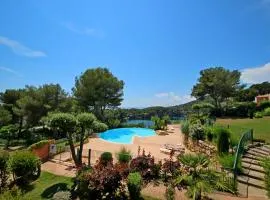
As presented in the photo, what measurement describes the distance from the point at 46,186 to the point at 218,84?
2792cm

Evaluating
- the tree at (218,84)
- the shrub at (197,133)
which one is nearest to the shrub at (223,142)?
the shrub at (197,133)

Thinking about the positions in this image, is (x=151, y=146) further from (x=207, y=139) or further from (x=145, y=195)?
(x=145, y=195)

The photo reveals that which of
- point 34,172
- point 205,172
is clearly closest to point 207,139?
point 205,172

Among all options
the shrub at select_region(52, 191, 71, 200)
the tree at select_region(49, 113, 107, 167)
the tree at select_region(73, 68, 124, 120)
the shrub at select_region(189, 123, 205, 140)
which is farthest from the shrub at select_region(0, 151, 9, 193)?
the tree at select_region(73, 68, 124, 120)

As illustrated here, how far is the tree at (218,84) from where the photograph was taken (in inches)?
1325

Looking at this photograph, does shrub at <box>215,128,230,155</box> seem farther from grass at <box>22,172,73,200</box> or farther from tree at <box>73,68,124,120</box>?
tree at <box>73,68,124,120</box>

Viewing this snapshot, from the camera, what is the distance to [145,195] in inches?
344

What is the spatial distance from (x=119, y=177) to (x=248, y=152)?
7.29 m

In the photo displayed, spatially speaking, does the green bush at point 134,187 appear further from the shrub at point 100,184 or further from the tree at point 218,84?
the tree at point 218,84

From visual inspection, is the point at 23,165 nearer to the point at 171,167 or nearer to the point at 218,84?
the point at 171,167

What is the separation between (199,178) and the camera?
8.06 metres

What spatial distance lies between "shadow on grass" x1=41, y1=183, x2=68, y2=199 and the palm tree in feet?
15.4

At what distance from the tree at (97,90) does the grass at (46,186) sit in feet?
69.9

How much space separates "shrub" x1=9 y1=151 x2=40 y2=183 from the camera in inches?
449
